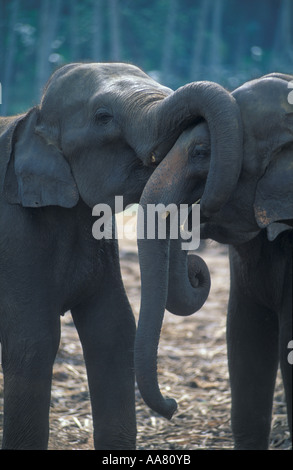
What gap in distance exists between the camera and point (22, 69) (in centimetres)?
1836

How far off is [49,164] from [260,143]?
90 cm

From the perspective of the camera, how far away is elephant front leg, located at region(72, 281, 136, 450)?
14.2ft

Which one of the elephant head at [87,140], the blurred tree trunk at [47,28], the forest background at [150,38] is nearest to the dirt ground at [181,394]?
the elephant head at [87,140]

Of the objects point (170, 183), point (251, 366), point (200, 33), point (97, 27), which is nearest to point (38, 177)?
point (170, 183)

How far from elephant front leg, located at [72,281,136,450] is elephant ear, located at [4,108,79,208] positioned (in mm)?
556

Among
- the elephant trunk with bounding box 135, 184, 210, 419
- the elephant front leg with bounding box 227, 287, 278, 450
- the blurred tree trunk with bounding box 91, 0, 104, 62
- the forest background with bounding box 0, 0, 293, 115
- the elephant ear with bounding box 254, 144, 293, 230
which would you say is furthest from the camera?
the blurred tree trunk with bounding box 91, 0, 104, 62

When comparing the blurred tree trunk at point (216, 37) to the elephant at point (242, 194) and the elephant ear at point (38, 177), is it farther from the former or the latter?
the elephant ear at point (38, 177)

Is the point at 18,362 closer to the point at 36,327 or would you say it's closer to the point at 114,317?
the point at 36,327

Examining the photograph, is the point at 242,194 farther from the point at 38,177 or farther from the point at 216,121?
the point at 38,177

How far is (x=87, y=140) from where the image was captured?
12.9 ft

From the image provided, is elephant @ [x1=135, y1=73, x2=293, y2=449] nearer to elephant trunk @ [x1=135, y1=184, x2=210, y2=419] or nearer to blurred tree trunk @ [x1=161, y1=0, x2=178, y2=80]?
elephant trunk @ [x1=135, y1=184, x2=210, y2=419]

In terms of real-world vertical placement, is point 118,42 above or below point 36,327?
above

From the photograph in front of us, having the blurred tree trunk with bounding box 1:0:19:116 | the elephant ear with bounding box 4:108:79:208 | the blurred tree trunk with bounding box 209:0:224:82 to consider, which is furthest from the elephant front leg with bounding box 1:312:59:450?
the blurred tree trunk with bounding box 209:0:224:82

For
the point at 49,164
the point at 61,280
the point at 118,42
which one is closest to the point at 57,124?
the point at 49,164
